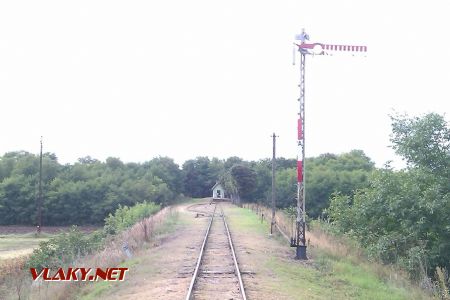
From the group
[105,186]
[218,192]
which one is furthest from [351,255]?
[218,192]

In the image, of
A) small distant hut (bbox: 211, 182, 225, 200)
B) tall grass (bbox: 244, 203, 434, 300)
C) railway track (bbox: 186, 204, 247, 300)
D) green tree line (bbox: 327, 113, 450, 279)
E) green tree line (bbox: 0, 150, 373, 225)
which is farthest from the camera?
small distant hut (bbox: 211, 182, 225, 200)

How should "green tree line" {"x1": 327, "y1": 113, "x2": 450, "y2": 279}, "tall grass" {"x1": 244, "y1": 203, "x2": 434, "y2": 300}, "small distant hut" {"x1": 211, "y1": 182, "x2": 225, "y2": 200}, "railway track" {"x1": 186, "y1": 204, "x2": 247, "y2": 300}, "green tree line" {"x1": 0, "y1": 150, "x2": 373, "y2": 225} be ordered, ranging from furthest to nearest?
"small distant hut" {"x1": 211, "y1": 182, "x2": 225, "y2": 200}
"green tree line" {"x1": 0, "y1": 150, "x2": 373, "y2": 225}
"green tree line" {"x1": 327, "y1": 113, "x2": 450, "y2": 279}
"tall grass" {"x1": 244, "y1": 203, "x2": 434, "y2": 300}
"railway track" {"x1": 186, "y1": 204, "x2": 247, "y2": 300}

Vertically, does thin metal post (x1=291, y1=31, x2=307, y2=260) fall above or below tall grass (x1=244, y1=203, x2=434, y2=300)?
above

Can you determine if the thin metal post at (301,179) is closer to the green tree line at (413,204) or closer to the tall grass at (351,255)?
the tall grass at (351,255)

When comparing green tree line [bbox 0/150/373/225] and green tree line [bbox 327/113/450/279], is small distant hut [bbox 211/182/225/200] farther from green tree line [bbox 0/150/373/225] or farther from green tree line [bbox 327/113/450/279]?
green tree line [bbox 327/113/450/279]

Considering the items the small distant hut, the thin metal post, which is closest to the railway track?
the thin metal post

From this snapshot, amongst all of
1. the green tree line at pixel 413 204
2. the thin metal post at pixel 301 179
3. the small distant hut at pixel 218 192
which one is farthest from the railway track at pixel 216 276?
the small distant hut at pixel 218 192

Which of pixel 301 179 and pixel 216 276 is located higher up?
pixel 301 179

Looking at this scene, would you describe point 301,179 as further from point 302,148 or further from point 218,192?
point 218,192

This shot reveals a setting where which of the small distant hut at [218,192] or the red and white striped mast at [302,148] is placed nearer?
the red and white striped mast at [302,148]

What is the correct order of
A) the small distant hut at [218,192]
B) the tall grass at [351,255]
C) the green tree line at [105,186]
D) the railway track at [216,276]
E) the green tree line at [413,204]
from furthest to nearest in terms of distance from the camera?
the small distant hut at [218,192], the green tree line at [105,186], the green tree line at [413,204], the tall grass at [351,255], the railway track at [216,276]

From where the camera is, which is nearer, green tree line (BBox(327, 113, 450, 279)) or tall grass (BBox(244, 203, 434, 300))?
tall grass (BBox(244, 203, 434, 300))

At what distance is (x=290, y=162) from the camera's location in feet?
361

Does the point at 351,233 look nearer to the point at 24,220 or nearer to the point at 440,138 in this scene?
the point at 440,138
